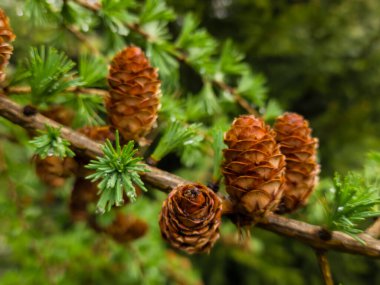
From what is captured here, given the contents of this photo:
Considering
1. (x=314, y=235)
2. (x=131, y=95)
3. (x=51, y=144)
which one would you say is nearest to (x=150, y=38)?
(x=131, y=95)

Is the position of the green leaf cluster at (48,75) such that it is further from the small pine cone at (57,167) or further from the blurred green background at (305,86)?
the blurred green background at (305,86)

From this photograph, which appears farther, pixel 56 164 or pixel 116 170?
pixel 56 164

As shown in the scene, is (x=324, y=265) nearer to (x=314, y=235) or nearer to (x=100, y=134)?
(x=314, y=235)

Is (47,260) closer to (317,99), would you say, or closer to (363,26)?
(317,99)

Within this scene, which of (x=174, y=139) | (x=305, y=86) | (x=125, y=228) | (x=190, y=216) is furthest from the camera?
(x=305, y=86)

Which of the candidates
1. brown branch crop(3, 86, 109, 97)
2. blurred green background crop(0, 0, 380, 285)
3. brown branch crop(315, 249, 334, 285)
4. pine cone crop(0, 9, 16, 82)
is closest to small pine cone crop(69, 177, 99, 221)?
brown branch crop(3, 86, 109, 97)

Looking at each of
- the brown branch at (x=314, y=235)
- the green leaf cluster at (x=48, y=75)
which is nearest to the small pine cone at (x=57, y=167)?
the green leaf cluster at (x=48, y=75)
